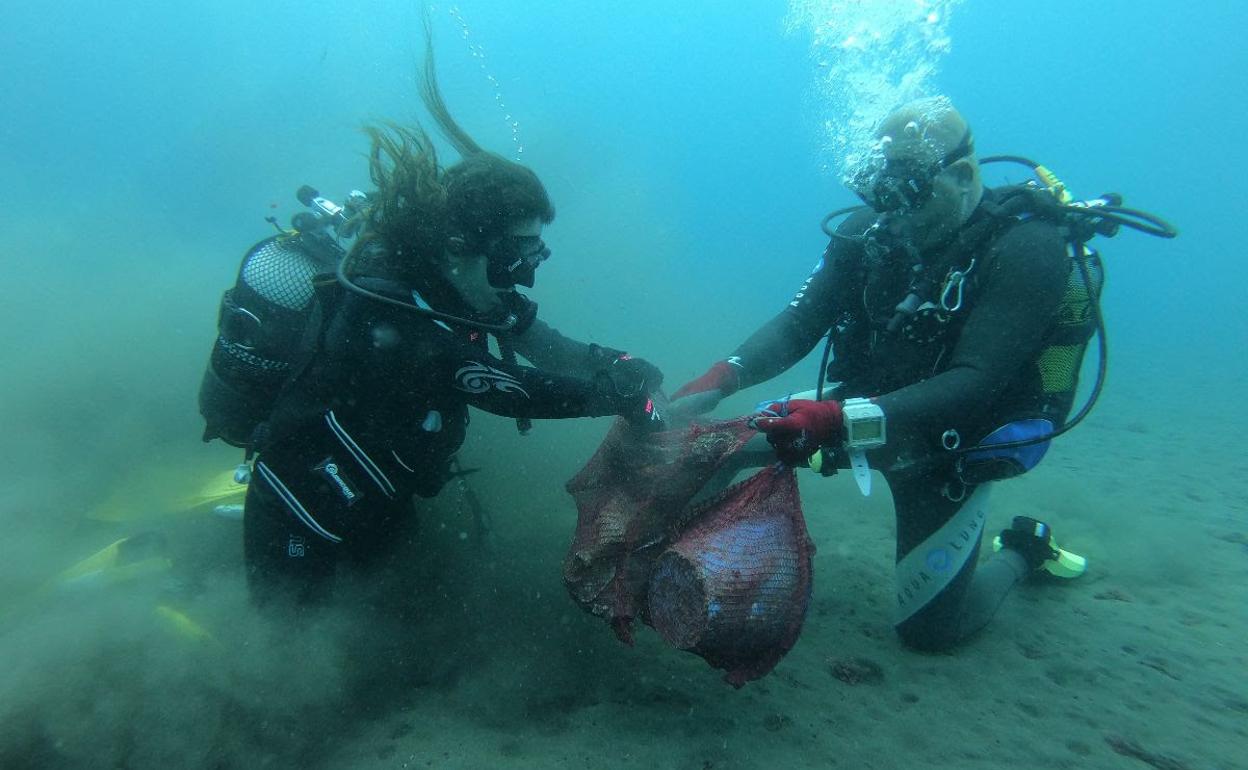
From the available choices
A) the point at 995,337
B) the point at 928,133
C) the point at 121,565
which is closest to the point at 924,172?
the point at 928,133

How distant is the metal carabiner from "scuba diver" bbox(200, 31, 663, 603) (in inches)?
70.9

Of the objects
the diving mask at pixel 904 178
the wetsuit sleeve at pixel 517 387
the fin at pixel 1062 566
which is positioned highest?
the diving mask at pixel 904 178

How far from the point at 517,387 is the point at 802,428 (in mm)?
1403

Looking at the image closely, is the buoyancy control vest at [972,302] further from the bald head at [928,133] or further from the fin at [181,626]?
the fin at [181,626]

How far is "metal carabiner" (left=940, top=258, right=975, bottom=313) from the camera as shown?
321 cm

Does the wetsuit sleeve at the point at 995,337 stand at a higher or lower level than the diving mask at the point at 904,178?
lower

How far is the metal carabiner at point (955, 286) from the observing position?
321 centimetres

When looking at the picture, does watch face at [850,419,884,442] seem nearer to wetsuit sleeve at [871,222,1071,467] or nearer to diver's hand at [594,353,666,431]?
wetsuit sleeve at [871,222,1071,467]

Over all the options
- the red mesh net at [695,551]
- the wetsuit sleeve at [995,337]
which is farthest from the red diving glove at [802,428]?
the wetsuit sleeve at [995,337]

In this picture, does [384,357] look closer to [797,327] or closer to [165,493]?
[797,327]

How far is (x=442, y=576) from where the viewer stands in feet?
13.1

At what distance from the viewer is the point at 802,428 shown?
263 centimetres

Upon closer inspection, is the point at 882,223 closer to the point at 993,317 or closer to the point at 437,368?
the point at 993,317

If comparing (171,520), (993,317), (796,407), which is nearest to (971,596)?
(993,317)
